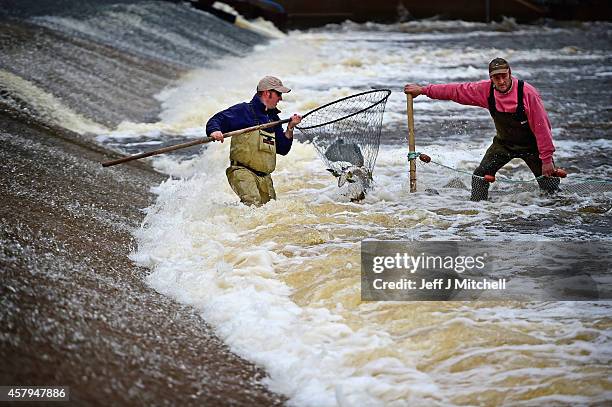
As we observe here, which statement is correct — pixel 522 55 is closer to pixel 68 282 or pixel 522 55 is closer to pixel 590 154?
pixel 590 154

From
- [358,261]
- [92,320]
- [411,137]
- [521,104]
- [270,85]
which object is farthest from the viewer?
[411,137]

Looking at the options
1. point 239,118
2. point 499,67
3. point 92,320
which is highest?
point 499,67

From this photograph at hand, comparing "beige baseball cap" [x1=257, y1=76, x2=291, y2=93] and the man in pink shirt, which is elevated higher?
"beige baseball cap" [x1=257, y1=76, x2=291, y2=93]

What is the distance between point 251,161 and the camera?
710 cm

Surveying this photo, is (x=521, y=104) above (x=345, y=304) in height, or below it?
above

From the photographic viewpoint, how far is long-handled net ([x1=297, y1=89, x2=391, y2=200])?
24.9 ft

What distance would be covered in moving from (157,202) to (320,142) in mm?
1747

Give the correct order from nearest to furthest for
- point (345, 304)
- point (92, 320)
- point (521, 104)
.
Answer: point (92, 320), point (345, 304), point (521, 104)

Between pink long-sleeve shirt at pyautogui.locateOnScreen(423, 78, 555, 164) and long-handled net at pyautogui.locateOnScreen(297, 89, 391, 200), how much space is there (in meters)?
0.59

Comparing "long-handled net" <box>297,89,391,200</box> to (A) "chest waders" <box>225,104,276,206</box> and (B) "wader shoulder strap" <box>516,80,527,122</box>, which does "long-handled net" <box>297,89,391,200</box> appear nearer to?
(A) "chest waders" <box>225,104,276,206</box>

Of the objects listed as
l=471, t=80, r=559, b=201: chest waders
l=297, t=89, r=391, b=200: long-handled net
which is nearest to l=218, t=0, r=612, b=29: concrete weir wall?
l=297, t=89, r=391, b=200: long-handled net

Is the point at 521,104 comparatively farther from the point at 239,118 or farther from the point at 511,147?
the point at 239,118

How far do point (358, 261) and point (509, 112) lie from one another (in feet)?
6.94

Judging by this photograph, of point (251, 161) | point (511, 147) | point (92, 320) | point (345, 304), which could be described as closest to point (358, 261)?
point (345, 304)
